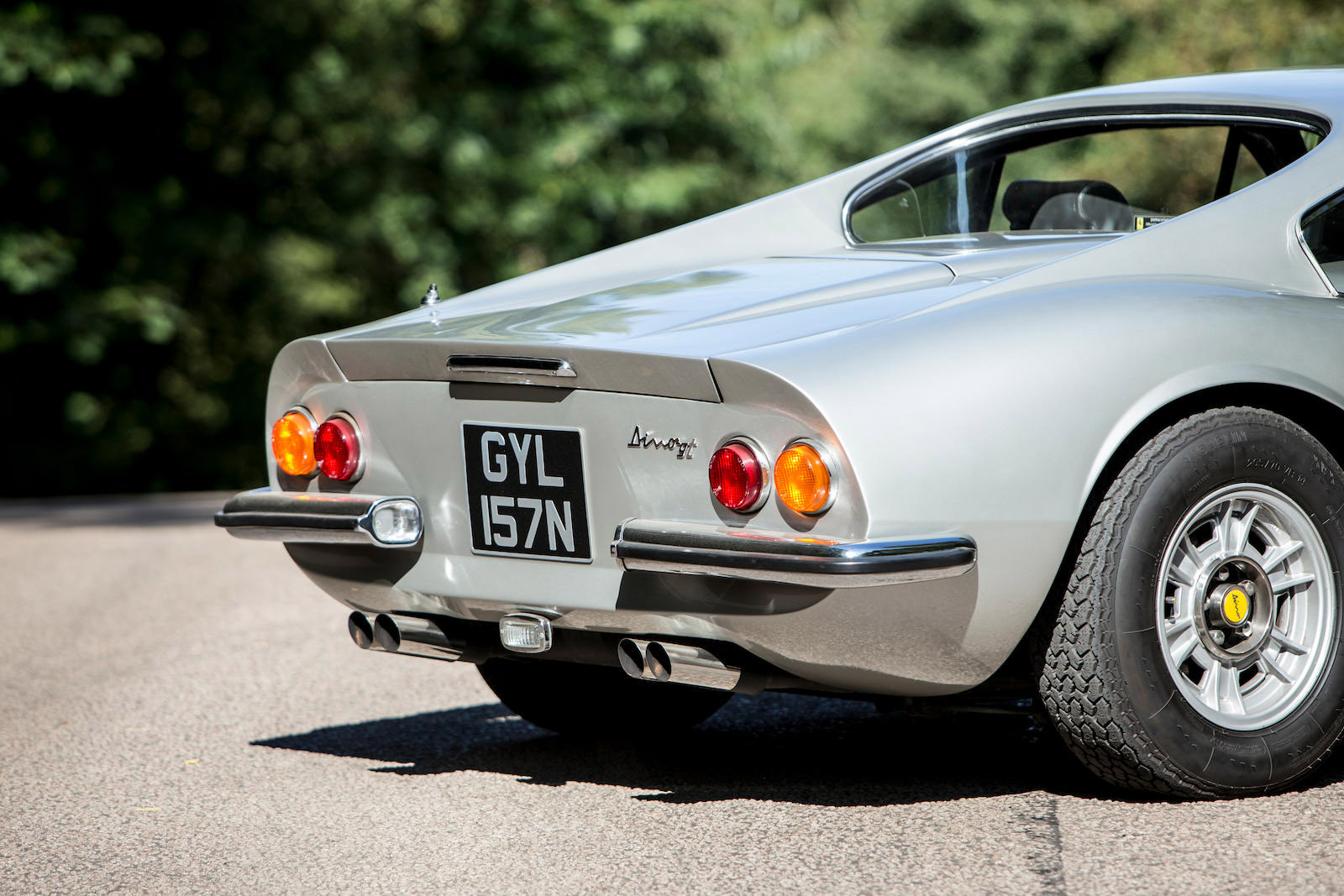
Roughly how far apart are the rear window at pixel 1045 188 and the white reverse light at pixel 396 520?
63.9 inches

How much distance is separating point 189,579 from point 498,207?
1040 cm

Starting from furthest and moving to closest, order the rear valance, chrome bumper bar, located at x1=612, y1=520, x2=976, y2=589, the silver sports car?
the rear valance → the silver sports car → chrome bumper bar, located at x1=612, y1=520, x2=976, y2=589

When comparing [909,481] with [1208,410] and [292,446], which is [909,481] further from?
[292,446]

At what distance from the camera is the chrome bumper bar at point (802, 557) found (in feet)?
9.20

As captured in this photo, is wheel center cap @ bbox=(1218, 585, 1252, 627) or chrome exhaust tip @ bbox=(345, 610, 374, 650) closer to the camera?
wheel center cap @ bbox=(1218, 585, 1252, 627)

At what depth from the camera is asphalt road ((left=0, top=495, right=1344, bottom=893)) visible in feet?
9.66

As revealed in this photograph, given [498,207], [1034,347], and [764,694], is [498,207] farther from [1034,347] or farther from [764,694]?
[1034,347]

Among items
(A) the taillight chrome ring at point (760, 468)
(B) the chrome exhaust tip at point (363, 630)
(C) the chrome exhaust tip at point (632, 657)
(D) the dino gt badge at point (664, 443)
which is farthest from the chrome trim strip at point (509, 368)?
(B) the chrome exhaust tip at point (363, 630)

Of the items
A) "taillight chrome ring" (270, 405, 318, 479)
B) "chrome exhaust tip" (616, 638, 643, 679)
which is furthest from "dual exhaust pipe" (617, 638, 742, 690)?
"taillight chrome ring" (270, 405, 318, 479)

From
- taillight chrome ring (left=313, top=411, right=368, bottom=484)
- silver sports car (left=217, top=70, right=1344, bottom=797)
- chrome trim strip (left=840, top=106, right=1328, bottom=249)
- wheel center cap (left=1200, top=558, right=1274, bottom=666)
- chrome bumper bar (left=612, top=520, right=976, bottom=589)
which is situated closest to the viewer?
chrome bumper bar (left=612, top=520, right=976, bottom=589)

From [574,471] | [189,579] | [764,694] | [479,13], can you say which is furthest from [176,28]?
[574,471]

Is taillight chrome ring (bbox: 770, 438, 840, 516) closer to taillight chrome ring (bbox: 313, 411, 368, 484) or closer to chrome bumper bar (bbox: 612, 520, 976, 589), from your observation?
chrome bumper bar (bbox: 612, 520, 976, 589)

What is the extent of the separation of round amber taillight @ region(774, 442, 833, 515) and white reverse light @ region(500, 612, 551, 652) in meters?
0.65

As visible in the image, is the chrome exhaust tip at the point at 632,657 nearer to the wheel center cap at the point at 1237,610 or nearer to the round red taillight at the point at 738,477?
the round red taillight at the point at 738,477
